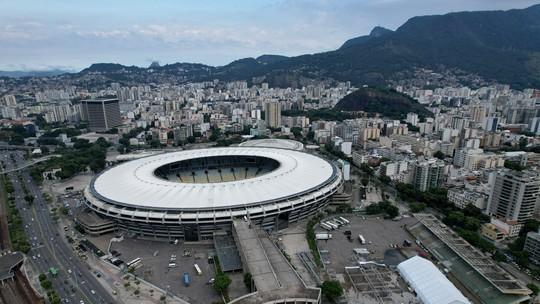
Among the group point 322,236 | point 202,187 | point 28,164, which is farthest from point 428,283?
point 28,164

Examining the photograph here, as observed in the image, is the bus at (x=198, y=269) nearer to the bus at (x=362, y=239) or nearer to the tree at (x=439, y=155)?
the bus at (x=362, y=239)

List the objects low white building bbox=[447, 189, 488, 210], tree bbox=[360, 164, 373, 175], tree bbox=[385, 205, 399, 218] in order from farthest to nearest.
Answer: tree bbox=[360, 164, 373, 175]
low white building bbox=[447, 189, 488, 210]
tree bbox=[385, 205, 399, 218]

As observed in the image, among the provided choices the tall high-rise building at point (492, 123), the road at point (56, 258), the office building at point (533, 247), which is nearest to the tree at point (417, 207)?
the office building at point (533, 247)

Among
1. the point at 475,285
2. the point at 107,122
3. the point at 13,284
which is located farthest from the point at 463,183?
the point at 107,122

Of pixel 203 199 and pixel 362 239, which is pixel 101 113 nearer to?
pixel 203 199

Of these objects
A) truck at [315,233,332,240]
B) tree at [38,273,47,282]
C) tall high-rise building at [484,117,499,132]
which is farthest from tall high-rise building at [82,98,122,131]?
tall high-rise building at [484,117,499,132]

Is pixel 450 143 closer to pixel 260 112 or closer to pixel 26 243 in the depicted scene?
pixel 260 112

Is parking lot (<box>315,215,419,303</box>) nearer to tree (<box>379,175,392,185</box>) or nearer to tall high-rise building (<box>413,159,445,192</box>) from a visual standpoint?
tall high-rise building (<box>413,159,445,192</box>)
